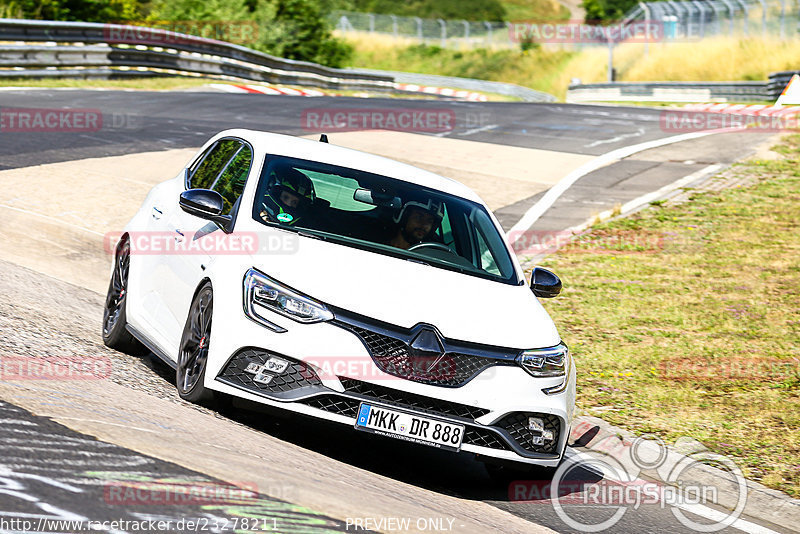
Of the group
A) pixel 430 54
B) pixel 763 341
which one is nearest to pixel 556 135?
pixel 763 341

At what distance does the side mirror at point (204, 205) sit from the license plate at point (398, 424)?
1.66 m

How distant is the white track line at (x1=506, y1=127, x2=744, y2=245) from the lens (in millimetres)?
14820

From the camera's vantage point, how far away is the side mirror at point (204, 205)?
6.72 m

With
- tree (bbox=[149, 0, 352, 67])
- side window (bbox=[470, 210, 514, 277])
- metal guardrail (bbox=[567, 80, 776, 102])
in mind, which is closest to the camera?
side window (bbox=[470, 210, 514, 277])

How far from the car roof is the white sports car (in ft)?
0.06

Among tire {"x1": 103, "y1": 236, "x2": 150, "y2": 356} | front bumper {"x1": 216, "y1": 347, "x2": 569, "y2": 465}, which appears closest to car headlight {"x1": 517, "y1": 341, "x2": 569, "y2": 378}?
front bumper {"x1": 216, "y1": 347, "x2": 569, "y2": 465}

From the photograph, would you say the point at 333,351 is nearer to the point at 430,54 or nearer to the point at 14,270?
the point at 14,270

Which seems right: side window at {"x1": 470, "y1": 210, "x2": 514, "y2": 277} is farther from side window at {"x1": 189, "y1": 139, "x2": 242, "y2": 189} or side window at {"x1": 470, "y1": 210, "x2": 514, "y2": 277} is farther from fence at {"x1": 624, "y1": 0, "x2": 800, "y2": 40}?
fence at {"x1": 624, "y1": 0, "x2": 800, "y2": 40}

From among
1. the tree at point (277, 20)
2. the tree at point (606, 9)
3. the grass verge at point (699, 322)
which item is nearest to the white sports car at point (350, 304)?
the grass verge at point (699, 322)

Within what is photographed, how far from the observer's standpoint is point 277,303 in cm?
594

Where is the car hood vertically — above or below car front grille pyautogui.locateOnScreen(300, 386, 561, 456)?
above

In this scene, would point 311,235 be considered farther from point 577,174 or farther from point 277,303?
point 577,174

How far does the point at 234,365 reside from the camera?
5965 mm

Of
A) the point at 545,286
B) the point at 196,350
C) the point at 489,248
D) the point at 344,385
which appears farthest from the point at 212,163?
the point at 344,385
